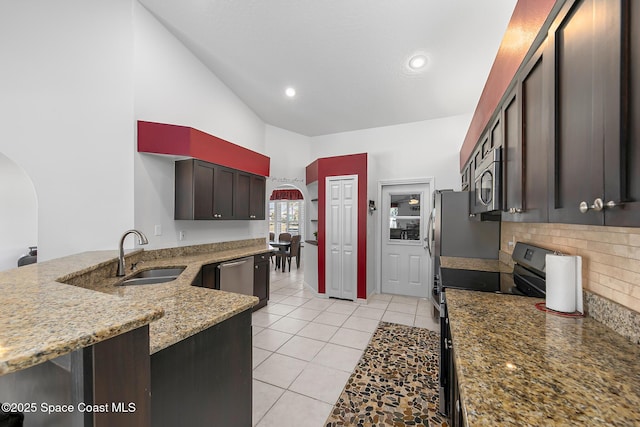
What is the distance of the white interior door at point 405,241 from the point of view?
14.8 feet

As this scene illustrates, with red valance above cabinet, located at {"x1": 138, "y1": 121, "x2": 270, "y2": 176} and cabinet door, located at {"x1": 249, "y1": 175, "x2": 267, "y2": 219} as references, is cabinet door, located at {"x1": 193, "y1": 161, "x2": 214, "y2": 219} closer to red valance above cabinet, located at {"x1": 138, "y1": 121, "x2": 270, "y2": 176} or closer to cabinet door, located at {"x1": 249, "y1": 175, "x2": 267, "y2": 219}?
red valance above cabinet, located at {"x1": 138, "y1": 121, "x2": 270, "y2": 176}

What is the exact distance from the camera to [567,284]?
49.4 inches

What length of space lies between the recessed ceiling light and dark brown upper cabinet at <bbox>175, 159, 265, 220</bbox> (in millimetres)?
2706

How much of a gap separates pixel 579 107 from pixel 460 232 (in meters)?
2.71

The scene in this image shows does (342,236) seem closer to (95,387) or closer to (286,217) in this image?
(95,387)

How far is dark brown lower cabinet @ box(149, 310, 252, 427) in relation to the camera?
1.02 metres

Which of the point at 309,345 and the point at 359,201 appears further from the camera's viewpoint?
the point at 359,201

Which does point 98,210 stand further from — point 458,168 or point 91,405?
point 458,168

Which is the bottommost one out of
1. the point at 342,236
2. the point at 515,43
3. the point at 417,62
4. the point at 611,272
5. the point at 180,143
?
the point at 342,236

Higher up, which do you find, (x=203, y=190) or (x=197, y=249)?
(x=203, y=190)

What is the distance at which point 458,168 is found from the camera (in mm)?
4301

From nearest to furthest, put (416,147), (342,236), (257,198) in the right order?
(257,198)
(342,236)
(416,147)

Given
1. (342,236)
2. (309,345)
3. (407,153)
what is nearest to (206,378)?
(309,345)

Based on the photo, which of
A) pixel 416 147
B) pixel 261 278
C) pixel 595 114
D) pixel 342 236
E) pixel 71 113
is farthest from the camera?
pixel 416 147
